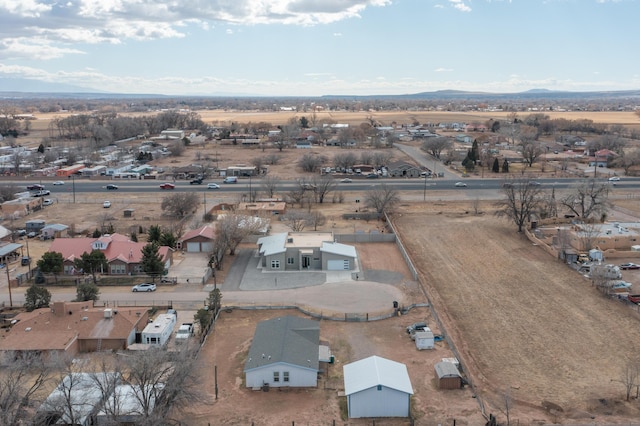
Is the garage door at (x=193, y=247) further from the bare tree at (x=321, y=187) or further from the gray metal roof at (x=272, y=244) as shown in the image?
the bare tree at (x=321, y=187)

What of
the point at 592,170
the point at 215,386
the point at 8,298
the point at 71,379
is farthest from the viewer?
the point at 592,170

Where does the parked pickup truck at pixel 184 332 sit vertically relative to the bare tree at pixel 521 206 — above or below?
below

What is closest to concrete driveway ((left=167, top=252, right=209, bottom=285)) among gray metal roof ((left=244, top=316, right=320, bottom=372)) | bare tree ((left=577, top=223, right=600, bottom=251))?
gray metal roof ((left=244, top=316, right=320, bottom=372))

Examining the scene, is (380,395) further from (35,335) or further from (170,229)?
(170,229)

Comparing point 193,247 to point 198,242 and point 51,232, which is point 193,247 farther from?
point 51,232

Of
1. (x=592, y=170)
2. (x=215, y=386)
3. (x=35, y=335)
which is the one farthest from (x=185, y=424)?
(x=592, y=170)

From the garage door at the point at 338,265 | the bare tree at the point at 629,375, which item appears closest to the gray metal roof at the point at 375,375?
the bare tree at the point at 629,375

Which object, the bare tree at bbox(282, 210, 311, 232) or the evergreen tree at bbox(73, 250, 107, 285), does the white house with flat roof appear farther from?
the bare tree at bbox(282, 210, 311, 232)
